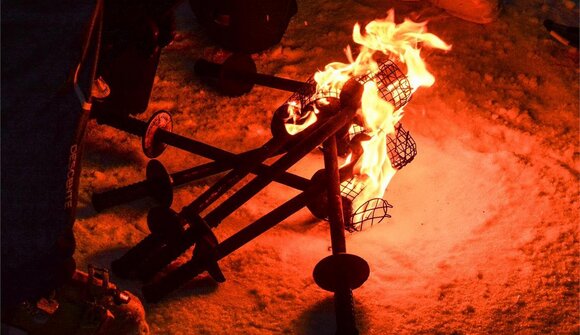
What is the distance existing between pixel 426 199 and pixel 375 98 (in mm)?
1089

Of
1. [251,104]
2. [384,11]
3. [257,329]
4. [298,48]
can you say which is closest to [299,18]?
[298,48]

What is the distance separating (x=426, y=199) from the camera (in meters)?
5.04

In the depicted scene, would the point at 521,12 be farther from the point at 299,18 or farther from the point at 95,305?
the point at 95,305

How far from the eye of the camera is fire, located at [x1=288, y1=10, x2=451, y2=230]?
15.0 feet

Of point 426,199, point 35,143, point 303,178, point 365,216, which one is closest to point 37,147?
point 35,143

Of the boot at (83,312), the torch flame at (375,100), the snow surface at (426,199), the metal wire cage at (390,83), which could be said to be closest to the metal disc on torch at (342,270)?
the snow surface at (426,199)

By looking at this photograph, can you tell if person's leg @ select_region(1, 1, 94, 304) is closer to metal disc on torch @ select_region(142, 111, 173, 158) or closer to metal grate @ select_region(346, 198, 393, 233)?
metal disc on torch @ select_region(142, 111, 173, 158)

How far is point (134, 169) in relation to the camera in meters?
5.02

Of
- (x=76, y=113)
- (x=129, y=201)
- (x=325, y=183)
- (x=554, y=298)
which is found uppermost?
(x=76, y=113)

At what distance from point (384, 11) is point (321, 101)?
2926 mm

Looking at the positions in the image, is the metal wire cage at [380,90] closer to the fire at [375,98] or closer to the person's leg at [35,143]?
the fire at [375,98]

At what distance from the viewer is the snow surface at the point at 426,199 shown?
13.5 feet

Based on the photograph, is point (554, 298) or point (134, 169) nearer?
point (554, 298)

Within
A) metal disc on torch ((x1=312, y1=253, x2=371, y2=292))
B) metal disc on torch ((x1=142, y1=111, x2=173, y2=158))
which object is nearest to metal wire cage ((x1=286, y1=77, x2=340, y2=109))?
metal disc on torch ((x1=142, y1=111, x2=173, y2=158))
